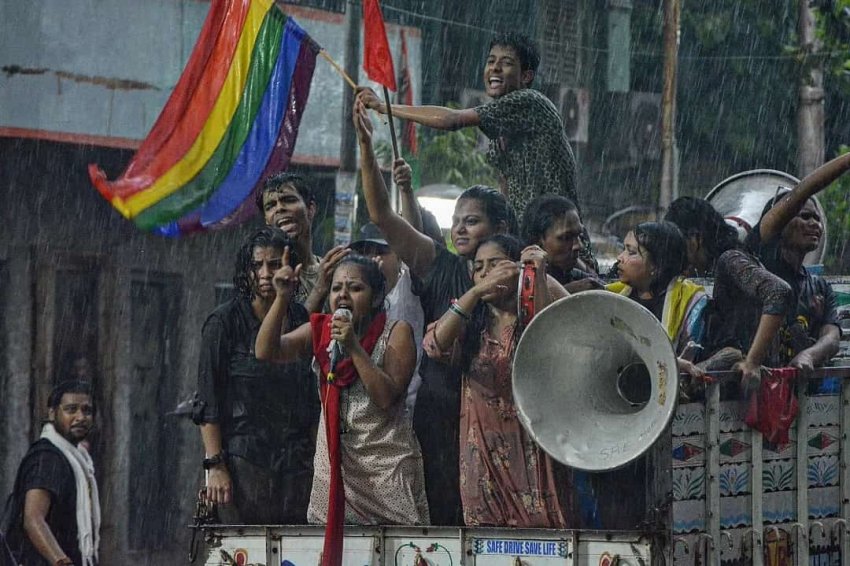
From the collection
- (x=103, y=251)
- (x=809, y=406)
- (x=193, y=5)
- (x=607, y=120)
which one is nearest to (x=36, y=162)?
(x=103, y=251)

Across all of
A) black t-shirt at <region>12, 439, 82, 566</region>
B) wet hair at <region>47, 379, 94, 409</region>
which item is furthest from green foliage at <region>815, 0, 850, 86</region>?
black t-shirt at <region>12, 439, 82, 566</region>

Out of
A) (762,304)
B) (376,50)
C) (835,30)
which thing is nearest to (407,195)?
(376,50)

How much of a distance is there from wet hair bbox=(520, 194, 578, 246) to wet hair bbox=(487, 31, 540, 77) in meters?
0.82

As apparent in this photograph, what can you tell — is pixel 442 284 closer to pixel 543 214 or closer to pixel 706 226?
pixel 543 214

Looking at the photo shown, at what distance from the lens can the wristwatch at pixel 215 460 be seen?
21.8ft

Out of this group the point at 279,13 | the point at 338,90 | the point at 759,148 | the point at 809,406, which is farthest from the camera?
the point at 759,148

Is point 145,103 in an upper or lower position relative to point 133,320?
upper

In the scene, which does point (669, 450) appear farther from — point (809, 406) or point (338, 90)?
point (338, 90)

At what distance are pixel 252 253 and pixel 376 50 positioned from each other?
1.15 m

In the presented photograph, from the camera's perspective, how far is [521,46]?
7.33 meters

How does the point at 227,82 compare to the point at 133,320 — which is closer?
the point at 227,82

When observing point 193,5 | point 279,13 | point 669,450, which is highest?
point 193,5

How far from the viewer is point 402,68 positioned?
16.2 meters

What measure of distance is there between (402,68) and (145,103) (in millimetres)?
3007
